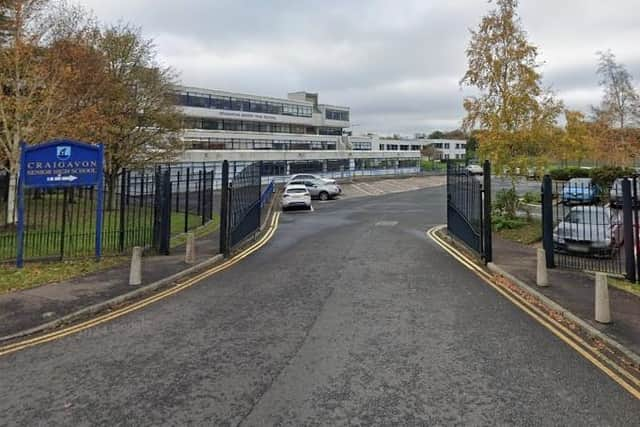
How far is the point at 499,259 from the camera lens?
39.6 feet

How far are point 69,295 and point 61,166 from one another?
416 cm

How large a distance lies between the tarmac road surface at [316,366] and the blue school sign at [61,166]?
4.49m

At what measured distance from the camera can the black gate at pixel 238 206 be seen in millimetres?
12812

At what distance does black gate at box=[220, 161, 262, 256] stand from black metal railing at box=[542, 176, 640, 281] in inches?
325

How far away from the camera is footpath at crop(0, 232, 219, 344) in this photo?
23.6ft

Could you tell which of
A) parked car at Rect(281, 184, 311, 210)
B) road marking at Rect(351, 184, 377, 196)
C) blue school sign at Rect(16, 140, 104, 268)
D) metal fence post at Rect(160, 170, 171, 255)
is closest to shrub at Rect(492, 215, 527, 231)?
metal fence post at Rect(160, 170, 171, 255)

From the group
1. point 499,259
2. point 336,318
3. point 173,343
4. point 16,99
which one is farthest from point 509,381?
point 16,99

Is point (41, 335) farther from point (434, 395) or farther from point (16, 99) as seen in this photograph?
point (16, 99)

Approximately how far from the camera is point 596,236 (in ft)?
41.7

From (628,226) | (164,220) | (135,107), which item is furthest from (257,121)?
(628,226)

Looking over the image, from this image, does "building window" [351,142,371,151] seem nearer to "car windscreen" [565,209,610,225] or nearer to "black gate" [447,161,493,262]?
"black gate" [447,161,493,262]

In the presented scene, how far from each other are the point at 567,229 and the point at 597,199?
48.8 inches

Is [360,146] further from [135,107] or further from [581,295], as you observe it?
[581,295]

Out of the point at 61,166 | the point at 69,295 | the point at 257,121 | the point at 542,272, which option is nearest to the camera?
the point at 69,295
